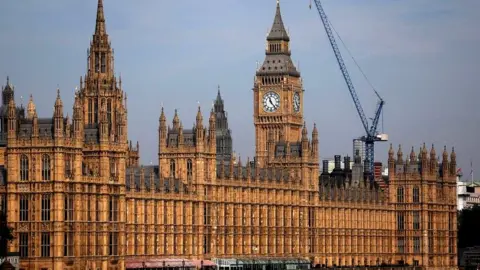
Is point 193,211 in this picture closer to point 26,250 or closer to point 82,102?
point 82,102

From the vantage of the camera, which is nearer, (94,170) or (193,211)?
(94,170)

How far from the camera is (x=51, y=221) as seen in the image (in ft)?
542

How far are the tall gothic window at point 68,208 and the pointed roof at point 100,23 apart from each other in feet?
91.8

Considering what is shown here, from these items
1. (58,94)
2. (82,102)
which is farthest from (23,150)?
(82,102)

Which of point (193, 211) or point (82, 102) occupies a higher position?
point (82, 102)

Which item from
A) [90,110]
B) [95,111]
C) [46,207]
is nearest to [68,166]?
[46,207]

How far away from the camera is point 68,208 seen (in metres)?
167

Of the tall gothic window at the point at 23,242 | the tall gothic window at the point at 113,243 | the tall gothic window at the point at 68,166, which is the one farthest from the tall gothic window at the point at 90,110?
the tall gothic window at the point at 23,242

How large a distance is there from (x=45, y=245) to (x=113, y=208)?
10.8m

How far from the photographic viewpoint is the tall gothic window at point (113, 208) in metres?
173

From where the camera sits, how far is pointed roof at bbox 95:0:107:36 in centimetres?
18982

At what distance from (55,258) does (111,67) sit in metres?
32.4

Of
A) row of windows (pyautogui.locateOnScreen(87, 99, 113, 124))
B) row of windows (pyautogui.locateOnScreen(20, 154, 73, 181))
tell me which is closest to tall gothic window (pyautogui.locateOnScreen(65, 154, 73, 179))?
row of windows (pyautogui.locateOnScreen(20, 154, 73, 181))

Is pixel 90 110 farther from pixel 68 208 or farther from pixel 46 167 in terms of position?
pixel 68 208
